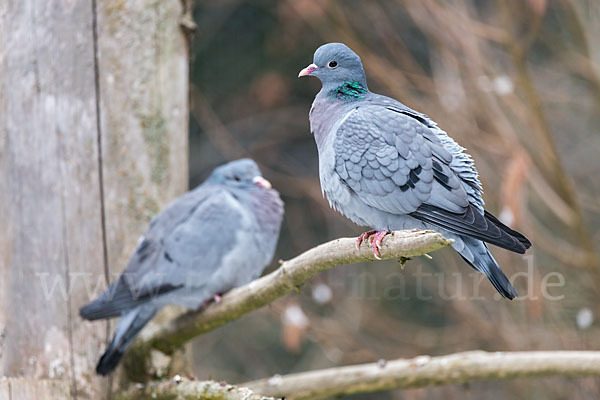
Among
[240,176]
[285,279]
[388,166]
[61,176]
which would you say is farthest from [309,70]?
[240,176]

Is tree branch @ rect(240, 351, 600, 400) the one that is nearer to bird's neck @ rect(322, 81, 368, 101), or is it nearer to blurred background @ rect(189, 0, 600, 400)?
blurred background @ rect(189, 0, 600, 400)

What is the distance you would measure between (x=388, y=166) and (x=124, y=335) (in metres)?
1.78

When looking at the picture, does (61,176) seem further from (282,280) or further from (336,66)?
(336,66)

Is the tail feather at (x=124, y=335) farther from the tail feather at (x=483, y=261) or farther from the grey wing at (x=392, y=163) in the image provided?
the tail feather at (x=483, y=261)

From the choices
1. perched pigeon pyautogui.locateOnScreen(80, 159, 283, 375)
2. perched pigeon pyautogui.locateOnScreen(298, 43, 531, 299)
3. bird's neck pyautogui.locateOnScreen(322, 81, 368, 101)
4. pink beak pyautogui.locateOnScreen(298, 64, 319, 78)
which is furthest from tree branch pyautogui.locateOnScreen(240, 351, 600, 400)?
pink beak pyautogui.locateOnScreen(298, 64, 319, 78)

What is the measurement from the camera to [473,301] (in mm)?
5949

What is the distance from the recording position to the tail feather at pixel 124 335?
376 centimetres

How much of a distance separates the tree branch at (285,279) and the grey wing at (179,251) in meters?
0.23

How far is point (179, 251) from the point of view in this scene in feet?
13.5

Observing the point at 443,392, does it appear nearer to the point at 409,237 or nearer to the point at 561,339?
the point at 561,339

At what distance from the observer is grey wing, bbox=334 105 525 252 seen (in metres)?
2.74

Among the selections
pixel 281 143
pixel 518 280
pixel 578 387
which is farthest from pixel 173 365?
pixel 281 143

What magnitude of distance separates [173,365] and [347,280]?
2.96 meters

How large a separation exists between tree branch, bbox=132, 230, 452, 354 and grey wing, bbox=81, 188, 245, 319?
233 mm
